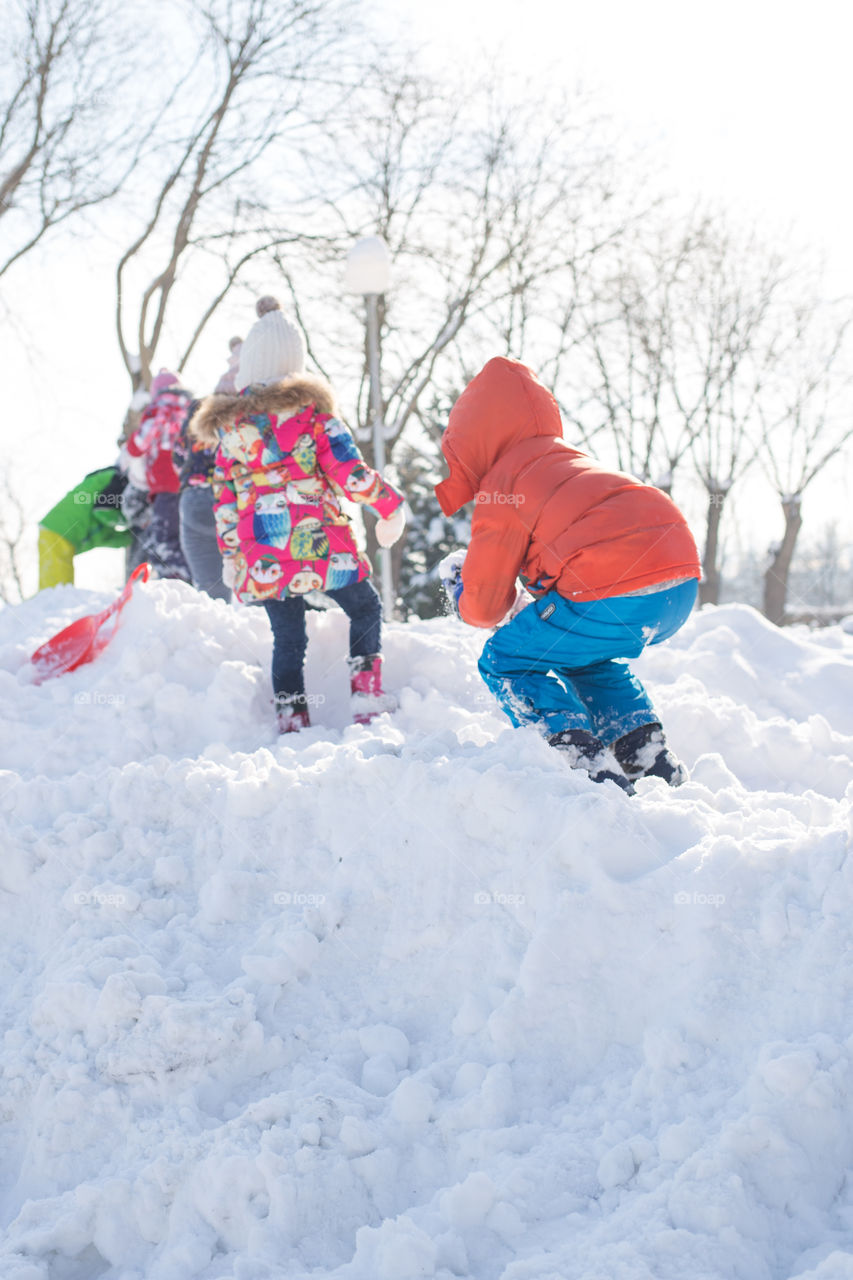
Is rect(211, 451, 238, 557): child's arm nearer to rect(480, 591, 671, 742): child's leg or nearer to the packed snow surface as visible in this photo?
the packed snow surface

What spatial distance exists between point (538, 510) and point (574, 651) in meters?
0.46

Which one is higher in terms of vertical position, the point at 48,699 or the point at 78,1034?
the point at 48,699

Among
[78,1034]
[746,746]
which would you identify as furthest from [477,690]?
[78,1034]

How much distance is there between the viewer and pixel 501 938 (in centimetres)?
221

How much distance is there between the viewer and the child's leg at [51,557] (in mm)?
5957

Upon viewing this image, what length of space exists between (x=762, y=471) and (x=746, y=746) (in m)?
15.8

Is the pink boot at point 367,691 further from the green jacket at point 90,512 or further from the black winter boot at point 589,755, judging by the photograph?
the green jacket at point 90,512

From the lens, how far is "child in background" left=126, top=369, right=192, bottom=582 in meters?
5.84

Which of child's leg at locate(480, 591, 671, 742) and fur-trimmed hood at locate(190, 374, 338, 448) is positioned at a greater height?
fur-trimmed hood at locate(190, 374, 338, 448)

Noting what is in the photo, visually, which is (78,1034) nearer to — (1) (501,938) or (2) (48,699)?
(1) (501,938)

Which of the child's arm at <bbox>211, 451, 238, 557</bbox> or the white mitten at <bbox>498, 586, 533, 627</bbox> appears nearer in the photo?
the white mitten at <bbox>498, 586, 533, 627</bbox>

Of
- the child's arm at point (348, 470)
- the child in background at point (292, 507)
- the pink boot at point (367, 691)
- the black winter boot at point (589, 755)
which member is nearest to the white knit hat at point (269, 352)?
the child in background at point (292, 507)

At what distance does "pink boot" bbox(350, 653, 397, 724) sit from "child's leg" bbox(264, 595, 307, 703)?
211 millimetres

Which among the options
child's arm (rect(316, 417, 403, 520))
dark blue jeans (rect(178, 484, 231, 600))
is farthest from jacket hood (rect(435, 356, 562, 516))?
dark blue jeans (rect(178, 484, 231, 600))
